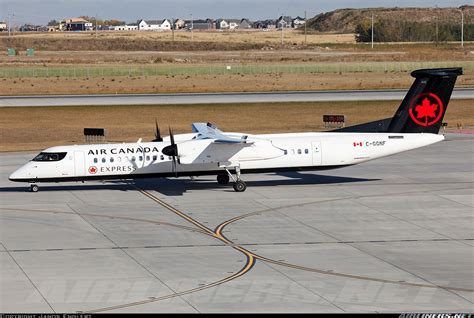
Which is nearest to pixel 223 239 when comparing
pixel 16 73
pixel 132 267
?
pixel 132 267

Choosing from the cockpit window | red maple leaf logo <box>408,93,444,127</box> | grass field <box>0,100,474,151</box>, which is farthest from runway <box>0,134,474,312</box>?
grass field <box>0,100,474,151</box>

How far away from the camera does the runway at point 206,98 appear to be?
84250 mm

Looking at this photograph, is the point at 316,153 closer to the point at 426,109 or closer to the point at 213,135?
the point at 213,135

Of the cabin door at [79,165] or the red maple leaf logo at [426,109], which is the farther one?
the red maple leaf logo at [426,109]

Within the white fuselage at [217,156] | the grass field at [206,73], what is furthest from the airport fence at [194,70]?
the white fuselage at [217,156]

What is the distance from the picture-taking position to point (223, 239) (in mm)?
32312

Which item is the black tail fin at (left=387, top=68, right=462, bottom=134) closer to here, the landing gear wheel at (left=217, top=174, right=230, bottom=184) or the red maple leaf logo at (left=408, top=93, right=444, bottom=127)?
the red maple leaf logo at (left=408, top=93, right=444, bottom=127)

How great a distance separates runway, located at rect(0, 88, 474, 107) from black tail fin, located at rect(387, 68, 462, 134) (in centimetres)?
4094

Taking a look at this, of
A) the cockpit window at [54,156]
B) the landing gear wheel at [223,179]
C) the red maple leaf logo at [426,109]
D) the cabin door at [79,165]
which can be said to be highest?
the red maple leaf logo at [426,109]

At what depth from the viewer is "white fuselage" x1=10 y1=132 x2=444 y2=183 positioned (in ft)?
136

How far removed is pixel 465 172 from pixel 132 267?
24863 millimetres

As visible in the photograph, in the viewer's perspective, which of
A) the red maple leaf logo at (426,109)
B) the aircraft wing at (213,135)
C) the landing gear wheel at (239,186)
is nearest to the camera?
the aircraft wing at (213,135)

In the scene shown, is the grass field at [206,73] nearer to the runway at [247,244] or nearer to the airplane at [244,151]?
the runway at [247,244]

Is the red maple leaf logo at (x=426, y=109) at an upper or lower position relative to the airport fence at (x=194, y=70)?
upper
